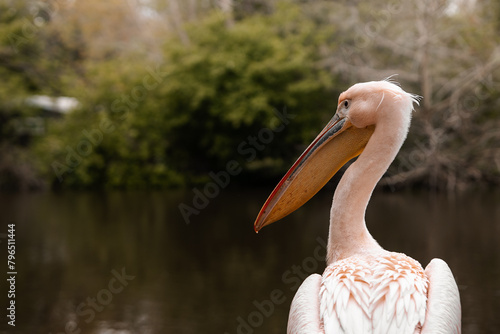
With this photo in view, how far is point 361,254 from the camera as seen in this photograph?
2.80 m

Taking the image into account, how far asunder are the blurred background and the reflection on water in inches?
1.5

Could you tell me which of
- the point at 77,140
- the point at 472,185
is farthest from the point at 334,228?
the point at 77,140

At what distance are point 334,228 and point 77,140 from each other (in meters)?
16.1

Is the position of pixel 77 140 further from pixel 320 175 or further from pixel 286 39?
pixel 320 175

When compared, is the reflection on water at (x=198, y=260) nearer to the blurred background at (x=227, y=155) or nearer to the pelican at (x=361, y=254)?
the blurred background at (x=227, y=155)

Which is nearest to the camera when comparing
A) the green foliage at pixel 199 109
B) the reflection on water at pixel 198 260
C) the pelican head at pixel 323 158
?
the pelican head at pixel 323 158

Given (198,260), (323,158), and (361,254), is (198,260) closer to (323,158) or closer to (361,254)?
(323,158)

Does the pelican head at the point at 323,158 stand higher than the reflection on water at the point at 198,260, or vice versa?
the pelican head at the point at 323,158

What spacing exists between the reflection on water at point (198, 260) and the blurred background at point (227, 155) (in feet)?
0.12

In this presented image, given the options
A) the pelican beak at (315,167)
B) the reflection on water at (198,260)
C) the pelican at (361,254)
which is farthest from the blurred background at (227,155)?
the pelican at (361,254)

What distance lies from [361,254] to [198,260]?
14.9ft

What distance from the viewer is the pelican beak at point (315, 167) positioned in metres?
3.05

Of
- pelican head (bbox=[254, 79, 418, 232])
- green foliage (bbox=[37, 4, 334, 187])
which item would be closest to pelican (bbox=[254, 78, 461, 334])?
pelican head (bbox=[254, 79, 418, 232])

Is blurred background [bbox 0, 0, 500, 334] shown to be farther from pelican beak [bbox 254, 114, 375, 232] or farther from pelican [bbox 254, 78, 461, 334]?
pelican [bbox 254, 78, 461, 334]
